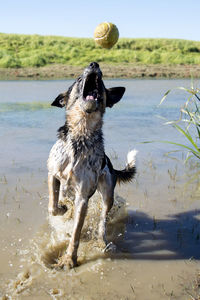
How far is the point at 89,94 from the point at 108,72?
2283 cm

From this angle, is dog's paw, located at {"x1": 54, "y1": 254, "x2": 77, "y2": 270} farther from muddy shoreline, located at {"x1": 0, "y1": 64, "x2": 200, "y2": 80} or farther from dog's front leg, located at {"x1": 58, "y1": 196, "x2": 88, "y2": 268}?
muddy shoreline, located at {"x1": 0, "y1": 64, "x2": 200, "y2": 80}

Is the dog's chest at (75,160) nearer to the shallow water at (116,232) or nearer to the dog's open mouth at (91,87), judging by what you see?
the dog's open mouth at (91,87)

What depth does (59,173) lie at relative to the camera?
393 centimetres

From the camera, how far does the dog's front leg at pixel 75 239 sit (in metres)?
3.75

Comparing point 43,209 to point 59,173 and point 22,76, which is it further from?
point 22,76

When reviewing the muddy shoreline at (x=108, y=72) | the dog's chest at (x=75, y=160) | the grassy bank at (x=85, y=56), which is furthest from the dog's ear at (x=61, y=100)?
the grassy bank at (x=85, y=56)

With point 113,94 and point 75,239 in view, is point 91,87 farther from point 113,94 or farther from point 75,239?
point 75,239

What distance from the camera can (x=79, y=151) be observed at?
388cm

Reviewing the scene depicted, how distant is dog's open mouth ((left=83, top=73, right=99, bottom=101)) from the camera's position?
3.87 meters

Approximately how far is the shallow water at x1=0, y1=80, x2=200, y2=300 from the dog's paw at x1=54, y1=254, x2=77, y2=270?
64mm

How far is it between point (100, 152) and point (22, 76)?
22206 millimetres

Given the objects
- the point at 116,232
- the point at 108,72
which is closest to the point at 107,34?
the point at 116,232

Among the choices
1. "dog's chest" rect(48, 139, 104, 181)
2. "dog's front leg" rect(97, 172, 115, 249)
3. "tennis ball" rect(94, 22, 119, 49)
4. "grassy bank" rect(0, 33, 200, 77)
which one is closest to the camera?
"dog's chest" rect(48, 139, 104, 181)

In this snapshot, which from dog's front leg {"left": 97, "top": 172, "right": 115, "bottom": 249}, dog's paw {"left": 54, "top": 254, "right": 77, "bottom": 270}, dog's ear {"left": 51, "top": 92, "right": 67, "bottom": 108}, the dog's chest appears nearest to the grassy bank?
dog's ear {"left": 51, "top": 92, "right": 67, "bottom": 108}
